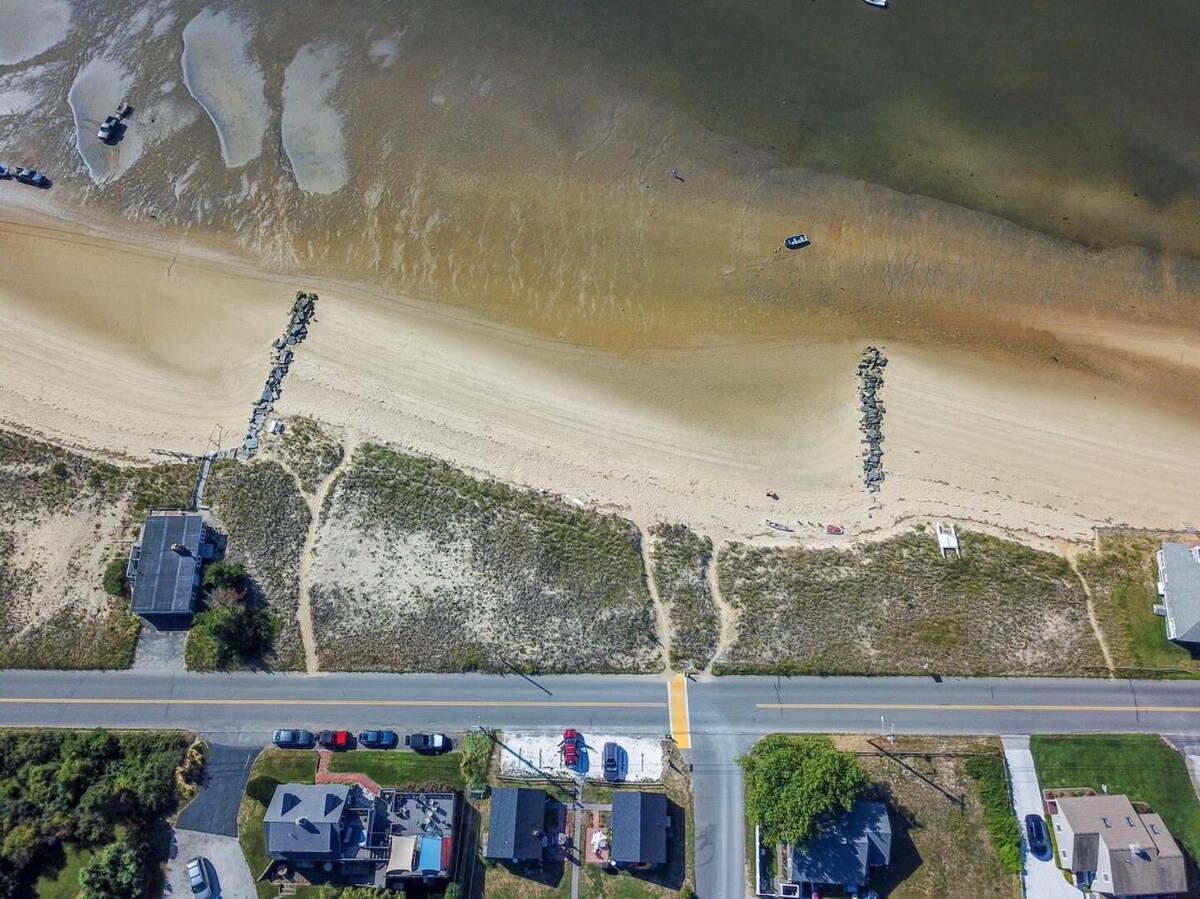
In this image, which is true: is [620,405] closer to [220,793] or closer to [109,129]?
[220,793]

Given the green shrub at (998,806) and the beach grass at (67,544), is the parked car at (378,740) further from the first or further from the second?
the green shrub at (998,806)

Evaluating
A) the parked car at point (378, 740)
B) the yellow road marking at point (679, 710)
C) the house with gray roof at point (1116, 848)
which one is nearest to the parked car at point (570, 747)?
the yellow road marking at point (679, 710)

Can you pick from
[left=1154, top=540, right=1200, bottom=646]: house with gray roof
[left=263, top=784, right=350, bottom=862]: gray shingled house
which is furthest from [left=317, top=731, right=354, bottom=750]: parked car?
[left=1154, top=540, right=1200, bottom=646]: house with gray roof

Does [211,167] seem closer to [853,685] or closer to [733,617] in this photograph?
[733,617]

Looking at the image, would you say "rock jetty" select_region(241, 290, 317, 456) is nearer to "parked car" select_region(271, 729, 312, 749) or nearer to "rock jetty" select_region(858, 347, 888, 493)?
"parked car" select_region(271, 729, 312, 749)

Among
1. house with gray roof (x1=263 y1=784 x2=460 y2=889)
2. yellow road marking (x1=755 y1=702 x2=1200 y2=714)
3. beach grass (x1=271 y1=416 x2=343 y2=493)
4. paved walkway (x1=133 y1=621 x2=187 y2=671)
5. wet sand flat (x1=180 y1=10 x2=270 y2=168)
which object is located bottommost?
house with gray roof (x1=263 y1=784 x2=460 y2=889)

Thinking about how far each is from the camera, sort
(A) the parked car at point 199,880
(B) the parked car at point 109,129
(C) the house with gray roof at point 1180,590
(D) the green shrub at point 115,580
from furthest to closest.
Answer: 1. (B) the parked car at point 109,129
2. (D) the green shrub at point 115,580
3. (C) the house with gray roof at point 1180,590
4. (A) the parked car at point 199,880
